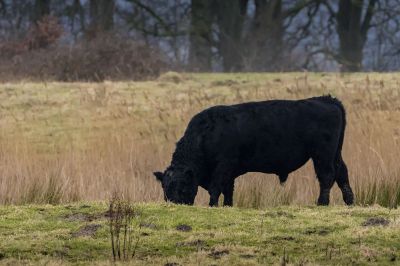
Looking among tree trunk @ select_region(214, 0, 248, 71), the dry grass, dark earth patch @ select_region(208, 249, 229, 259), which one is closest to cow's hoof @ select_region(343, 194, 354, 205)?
the dry grass

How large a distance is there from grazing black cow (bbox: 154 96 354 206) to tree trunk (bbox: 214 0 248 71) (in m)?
30.1

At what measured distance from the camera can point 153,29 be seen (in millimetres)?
44562

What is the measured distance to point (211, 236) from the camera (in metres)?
7.75

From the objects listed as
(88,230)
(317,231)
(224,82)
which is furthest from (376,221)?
(224,82)

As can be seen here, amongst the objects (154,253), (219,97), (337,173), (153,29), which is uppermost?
(153,29)

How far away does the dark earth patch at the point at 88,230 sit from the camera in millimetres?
7943

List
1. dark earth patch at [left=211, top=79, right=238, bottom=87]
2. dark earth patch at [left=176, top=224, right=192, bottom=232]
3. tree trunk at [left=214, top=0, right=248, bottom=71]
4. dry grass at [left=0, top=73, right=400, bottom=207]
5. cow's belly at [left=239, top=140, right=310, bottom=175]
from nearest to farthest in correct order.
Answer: dark earth patch at [left=176, top=224, right=192, bottom=232], cow's belly at [left=239, top=140, right=310, bottom=175], dry grass at [left=0, top=73, right=400, bottom=207], dark earth patch at [left=211, top=79, right=238, bottom=87], tree trunk at [left=214, top=0, right=248, bottom=71]

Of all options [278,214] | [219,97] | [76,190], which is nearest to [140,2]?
[219,97]

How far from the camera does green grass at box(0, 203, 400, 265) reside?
704cm

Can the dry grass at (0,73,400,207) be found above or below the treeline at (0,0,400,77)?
below

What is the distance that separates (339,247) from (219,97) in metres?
15.3

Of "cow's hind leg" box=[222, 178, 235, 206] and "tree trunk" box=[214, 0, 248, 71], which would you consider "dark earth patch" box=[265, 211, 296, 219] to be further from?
"tree trunk" box=[214, 0, 248, 71]

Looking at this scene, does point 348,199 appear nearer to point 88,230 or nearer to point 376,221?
point 376,221

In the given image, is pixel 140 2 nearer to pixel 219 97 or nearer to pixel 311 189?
pixel 219 97
